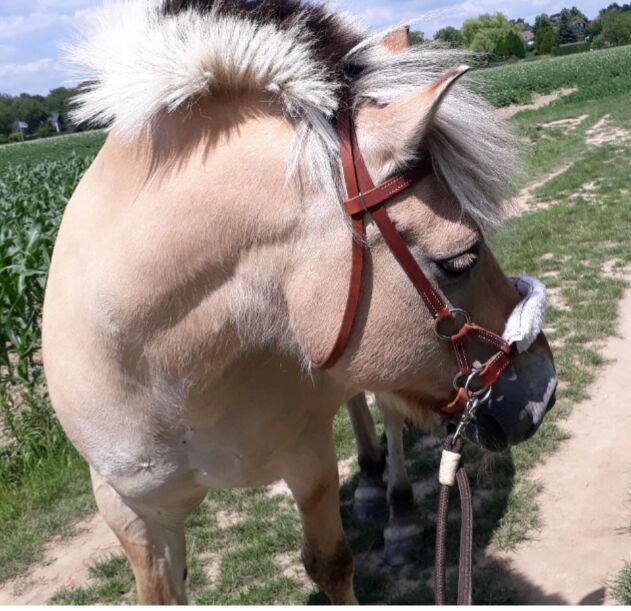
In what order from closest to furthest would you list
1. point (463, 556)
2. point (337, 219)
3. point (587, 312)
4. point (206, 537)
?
point (337, 219), point (463, 556), point (206, 537), point (587, 312)

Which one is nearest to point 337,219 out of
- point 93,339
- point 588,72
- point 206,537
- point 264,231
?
point 264,231

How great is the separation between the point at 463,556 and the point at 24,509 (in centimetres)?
394

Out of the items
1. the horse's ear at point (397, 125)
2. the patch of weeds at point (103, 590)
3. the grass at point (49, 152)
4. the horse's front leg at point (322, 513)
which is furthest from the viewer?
the grass at point (49, 152)

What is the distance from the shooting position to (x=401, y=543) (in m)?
3.86

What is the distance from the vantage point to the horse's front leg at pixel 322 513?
2.82 meters

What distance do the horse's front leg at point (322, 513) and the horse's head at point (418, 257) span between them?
99 centimetres

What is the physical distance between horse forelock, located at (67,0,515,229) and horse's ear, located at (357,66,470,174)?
74mm

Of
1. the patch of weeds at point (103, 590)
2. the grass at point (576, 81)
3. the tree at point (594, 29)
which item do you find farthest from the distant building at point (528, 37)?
the patch of weeds at point (103, 590)

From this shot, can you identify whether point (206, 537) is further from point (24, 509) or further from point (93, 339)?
point (93, 339)

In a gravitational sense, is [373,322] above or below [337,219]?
below

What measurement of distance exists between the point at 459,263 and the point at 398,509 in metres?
2.61

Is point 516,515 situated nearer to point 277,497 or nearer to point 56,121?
point 277,497

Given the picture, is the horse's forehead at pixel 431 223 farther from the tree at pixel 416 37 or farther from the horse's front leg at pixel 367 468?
the horse's front leg at pixel 367 468

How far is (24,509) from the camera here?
4.82 m
